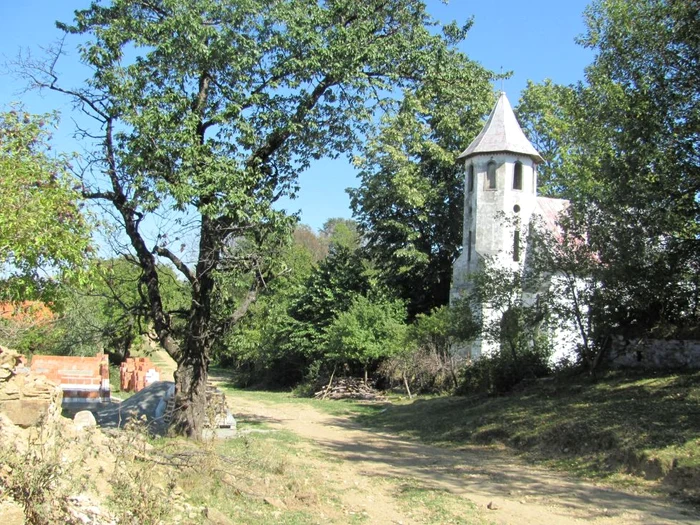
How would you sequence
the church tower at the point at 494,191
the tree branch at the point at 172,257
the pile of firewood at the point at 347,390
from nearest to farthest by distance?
the tree branch at the point at 172,257
the pile of firewood at the point at 347,390
the church tower at the point at 494,191

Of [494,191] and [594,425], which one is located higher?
[494,191]

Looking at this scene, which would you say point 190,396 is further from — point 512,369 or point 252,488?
point 512,369

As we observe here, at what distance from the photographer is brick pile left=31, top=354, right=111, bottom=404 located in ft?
63.6

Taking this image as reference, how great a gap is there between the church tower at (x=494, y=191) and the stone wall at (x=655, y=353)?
12274 millimetres

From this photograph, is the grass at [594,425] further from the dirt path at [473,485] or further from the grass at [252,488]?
the grass at [252,488]

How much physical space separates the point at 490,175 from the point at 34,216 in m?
24.2

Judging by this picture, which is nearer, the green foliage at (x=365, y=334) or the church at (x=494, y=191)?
the green foliage at (x=365, y=334)

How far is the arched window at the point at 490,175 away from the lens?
99.5 ft

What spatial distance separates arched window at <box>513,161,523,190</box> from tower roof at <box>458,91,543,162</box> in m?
0.63

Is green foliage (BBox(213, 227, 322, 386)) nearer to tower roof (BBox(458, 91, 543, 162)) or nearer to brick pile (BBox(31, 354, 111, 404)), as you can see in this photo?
brick pile (BBox(31, 354, 111, 404))

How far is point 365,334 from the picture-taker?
2755 centimetres

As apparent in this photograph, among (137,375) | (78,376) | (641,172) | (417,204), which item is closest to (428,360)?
(417,204)

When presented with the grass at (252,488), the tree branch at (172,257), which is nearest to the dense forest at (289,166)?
the tree branch at (172,257)

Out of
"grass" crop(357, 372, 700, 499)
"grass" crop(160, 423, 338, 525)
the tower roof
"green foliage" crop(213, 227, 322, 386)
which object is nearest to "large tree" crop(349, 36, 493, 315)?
the tower roof
